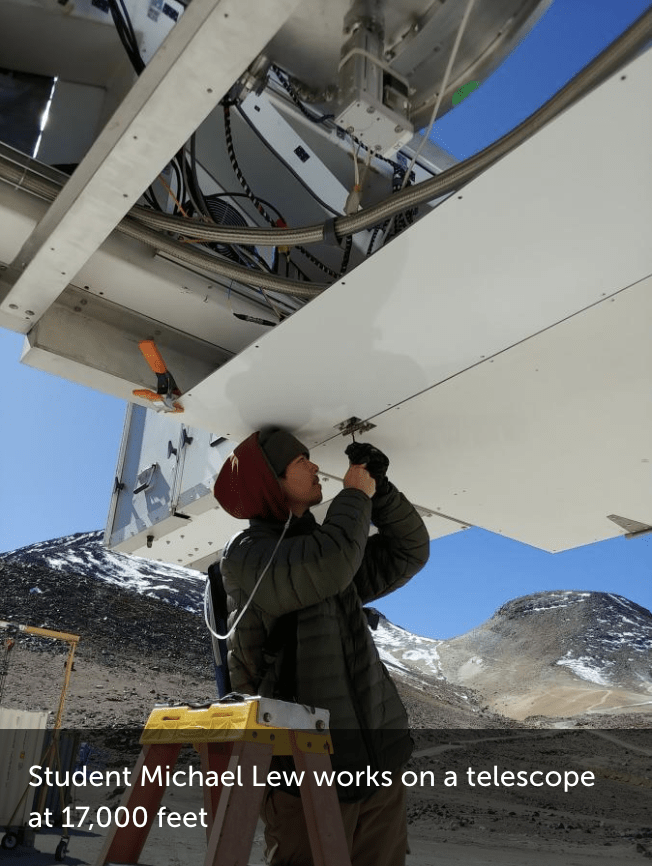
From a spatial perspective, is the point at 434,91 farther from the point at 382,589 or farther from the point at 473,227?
the point at 382,589

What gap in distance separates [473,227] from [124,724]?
16.4 metres

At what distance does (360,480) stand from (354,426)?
25 cm

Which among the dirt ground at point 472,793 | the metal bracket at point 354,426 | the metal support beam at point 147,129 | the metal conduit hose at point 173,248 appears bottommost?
the dirt ground at point 472,793

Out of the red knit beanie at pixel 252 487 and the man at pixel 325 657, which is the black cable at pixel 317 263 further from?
the man at pixel 325 657

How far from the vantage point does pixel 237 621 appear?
1236 millimetres

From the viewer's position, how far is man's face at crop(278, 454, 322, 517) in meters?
1.48

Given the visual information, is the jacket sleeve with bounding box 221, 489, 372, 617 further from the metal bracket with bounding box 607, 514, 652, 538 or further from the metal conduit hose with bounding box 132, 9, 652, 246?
the metal bracket with bounding box 607, 514, 652, 538

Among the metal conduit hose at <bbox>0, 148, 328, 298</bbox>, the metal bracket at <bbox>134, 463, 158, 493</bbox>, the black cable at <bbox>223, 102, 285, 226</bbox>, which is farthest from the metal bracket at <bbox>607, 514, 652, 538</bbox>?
the metal bracket at <bbox>134, 463, 158, 493</bbox>

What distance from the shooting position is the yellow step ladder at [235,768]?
31.8 inches

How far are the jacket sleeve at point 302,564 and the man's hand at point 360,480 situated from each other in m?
0.12

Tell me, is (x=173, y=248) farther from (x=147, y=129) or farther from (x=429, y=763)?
(x=429, y=763)

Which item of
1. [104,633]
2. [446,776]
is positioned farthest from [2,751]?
[104,633]

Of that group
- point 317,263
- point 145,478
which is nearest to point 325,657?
point 317,263

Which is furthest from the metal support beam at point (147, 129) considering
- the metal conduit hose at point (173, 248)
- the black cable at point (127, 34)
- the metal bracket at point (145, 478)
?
the metal bracket at point (145, 478)
